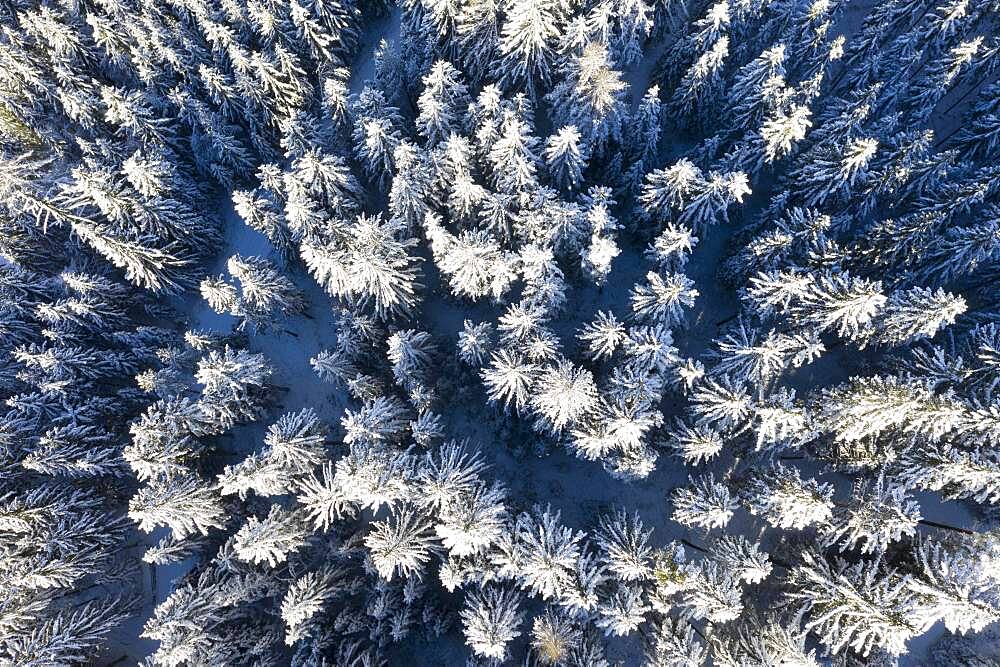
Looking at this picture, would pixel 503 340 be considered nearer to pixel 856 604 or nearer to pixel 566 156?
pixel 566 156

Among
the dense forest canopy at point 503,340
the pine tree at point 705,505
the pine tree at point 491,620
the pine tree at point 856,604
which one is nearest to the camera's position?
the pine tree at point 856,604

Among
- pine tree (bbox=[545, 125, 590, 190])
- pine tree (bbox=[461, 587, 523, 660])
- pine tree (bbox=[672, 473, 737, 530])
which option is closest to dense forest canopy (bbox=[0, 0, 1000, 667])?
pine tree (bbox=[672, 473, 737, 530])

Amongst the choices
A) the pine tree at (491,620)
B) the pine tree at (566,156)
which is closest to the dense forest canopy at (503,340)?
the pine tree at (566,156)

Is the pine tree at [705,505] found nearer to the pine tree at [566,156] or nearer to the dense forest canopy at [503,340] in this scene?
the dense forest canopy at [503,340]

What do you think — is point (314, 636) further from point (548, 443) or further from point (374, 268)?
point (374, 268)

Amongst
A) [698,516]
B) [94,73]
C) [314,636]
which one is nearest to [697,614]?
[698,516]

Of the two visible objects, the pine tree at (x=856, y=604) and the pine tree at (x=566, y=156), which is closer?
the pine tree at (x=856, y=604)

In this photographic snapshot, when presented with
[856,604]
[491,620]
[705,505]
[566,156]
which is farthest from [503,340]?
[856,604]

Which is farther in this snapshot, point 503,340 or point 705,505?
point 503,340

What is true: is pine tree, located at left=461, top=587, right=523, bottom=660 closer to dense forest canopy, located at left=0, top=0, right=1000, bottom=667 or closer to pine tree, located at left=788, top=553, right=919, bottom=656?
dense forest canopy, located at left=0, top=0, right=1000, bottom=667

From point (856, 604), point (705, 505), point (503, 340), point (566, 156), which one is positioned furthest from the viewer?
point (566, 156)

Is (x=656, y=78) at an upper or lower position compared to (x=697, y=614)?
upper
